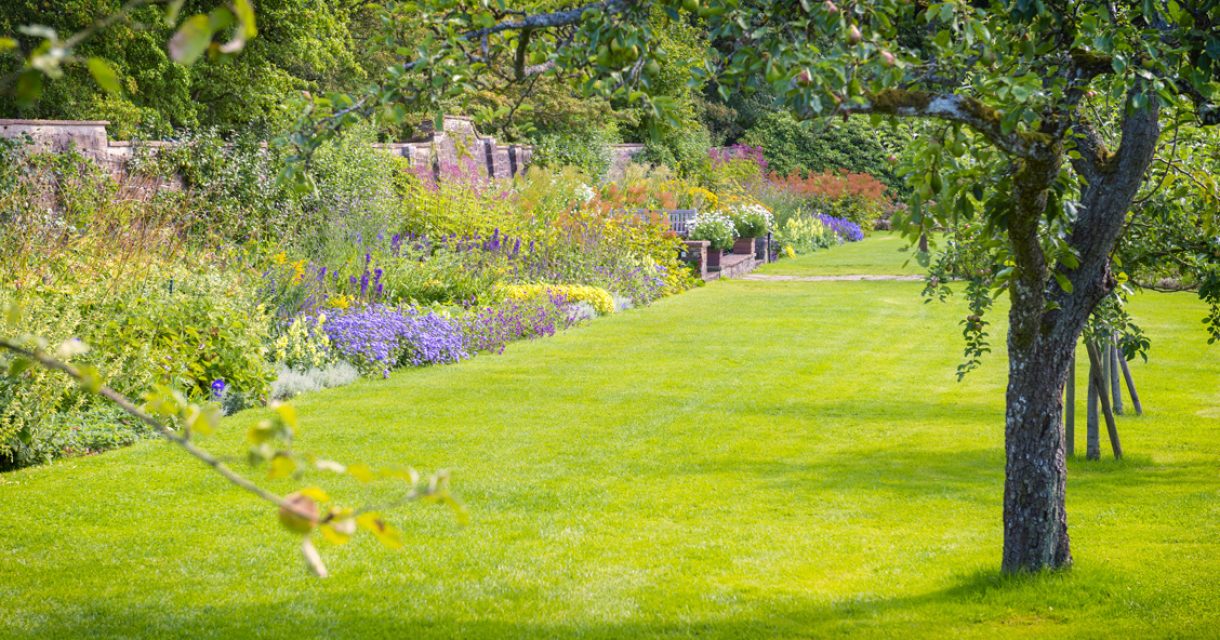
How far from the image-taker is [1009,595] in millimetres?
5090

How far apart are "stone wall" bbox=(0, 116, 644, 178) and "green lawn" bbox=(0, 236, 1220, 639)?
201 cm

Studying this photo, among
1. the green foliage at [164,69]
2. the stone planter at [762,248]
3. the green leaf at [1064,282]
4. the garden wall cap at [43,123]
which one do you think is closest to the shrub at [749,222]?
the stone planter at [762,248]

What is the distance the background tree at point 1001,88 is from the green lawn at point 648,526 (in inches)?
27.2

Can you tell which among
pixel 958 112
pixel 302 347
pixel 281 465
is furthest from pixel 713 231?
pixel 281 465

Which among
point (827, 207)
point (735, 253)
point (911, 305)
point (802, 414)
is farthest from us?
point (827, 207)

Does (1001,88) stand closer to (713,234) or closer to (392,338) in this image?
(392,338)

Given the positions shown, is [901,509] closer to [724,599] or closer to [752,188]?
[724,599]

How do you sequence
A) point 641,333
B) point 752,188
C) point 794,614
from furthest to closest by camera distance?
point 752,188 → point 641,333 → point 794,614

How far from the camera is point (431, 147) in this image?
18.2m

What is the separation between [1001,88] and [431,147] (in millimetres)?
15072

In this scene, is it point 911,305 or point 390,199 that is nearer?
point 390,199

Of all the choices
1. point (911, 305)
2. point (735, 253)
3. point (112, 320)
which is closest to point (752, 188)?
point (735, 253)

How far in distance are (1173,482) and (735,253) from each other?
56.7ft

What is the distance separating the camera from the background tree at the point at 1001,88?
12.0 feet
